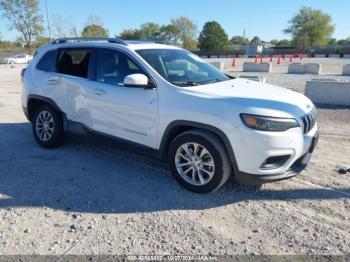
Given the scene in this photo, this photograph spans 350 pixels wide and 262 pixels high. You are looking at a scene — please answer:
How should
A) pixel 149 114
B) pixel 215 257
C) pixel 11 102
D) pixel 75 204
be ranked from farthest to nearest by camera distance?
pixel 11 102 < pixel 149 114 < pixel 75 204 < pixel 215 257

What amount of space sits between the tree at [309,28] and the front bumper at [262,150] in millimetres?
102272

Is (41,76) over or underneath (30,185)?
over

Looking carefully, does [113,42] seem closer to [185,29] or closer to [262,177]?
[262,177]

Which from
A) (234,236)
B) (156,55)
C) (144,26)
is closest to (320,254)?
(234,236)

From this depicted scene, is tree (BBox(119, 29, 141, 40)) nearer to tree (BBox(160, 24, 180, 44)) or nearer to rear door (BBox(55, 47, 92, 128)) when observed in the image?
tree (BBox(160, 24, 180, 44))

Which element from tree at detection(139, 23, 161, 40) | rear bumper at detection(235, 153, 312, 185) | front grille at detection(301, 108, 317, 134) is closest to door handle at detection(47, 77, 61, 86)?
rear bumper at detection(235, 153, 312, 185)

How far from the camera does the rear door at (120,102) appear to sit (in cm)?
474

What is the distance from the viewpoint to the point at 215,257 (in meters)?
A: 3.24

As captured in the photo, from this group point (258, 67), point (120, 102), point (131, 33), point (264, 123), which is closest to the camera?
point (264, 123)

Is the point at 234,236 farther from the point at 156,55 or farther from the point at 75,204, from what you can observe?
the point at 156,55

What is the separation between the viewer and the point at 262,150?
3980 mm

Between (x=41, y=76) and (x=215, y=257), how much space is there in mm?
4529

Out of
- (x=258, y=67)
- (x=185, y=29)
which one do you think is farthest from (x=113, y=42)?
(x=185, y=29)

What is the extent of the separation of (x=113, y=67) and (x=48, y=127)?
5.84 ft
